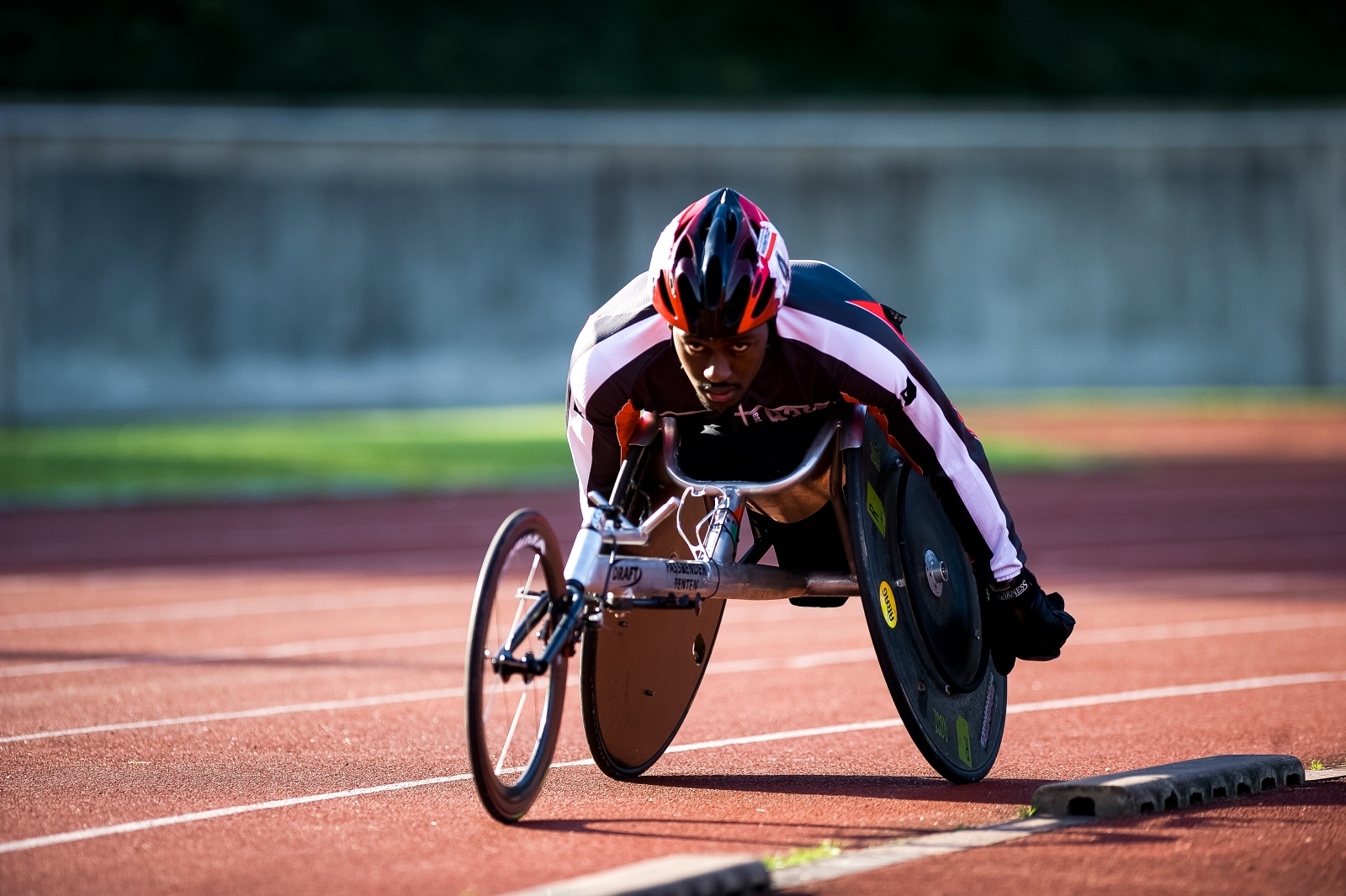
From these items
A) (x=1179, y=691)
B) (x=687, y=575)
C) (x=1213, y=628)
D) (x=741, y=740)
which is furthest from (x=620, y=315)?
(x=1213, y=628)

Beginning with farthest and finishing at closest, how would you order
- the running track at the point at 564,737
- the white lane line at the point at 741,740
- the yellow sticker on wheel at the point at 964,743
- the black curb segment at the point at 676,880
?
the yellow sticker on wheel at the point at 964,743 < the white lane line at the point at 741,740 < the running track at the point at 564,737 < the black curb segment at the point at 676,880

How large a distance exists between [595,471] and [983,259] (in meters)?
28.0

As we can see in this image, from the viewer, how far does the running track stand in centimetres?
427

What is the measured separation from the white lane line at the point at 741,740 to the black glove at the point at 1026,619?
3.52ft

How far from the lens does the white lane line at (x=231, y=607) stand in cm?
983

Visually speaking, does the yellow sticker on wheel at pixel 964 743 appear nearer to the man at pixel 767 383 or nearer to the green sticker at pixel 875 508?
the man at pixel 767 383

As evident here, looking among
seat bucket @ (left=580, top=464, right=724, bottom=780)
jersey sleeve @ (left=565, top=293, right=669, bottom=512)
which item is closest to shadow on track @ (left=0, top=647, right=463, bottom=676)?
seat bucket @ (left=580, top=464, right=724, bottom=780)

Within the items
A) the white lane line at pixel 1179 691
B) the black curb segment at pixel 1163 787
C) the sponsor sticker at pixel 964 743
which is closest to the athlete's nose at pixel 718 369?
the sponsor sticker at pixel 964 743

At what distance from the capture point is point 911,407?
504 centimetres

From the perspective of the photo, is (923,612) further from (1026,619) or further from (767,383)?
(767,383)

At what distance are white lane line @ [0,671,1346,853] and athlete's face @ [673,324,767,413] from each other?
1.54m

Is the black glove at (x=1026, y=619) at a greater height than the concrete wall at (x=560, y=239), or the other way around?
the concrete wall at (x=560, y=239)

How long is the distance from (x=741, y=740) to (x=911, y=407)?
5.49 feet

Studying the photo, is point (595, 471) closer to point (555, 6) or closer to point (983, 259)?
point (983, 259)
